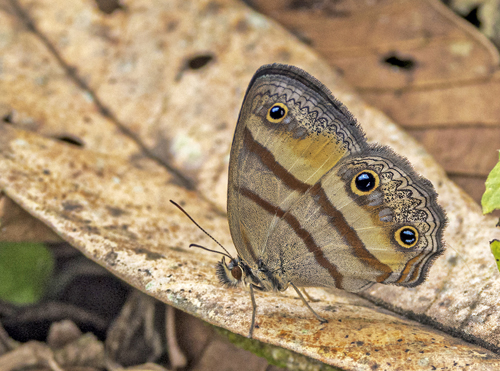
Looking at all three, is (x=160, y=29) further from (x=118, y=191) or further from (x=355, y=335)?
(x=355, y=335)

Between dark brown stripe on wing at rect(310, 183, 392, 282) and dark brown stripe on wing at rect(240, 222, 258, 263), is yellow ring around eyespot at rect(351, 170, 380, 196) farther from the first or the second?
dark brown stripe on wing at rect(240, 222, 258, 263)

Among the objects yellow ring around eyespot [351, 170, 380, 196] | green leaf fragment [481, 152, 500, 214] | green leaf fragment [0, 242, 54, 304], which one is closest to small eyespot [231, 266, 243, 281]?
yellow ring around eyespot [351, 170, 380, 196]

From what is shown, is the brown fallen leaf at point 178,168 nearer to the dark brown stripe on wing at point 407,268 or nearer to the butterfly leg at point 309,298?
the butterfly leg at point 309,298

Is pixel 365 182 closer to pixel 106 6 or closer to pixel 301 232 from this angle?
pixel 301 232

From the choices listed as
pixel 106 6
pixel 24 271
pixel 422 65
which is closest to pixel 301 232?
pixel 24 271

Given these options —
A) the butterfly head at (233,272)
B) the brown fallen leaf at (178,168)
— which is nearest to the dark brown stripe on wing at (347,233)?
the brown fallen leaf at (178,168)

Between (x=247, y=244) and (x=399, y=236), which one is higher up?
(x=399, y=236)

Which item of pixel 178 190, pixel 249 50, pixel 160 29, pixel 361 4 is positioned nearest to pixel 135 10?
pixel 160 29
